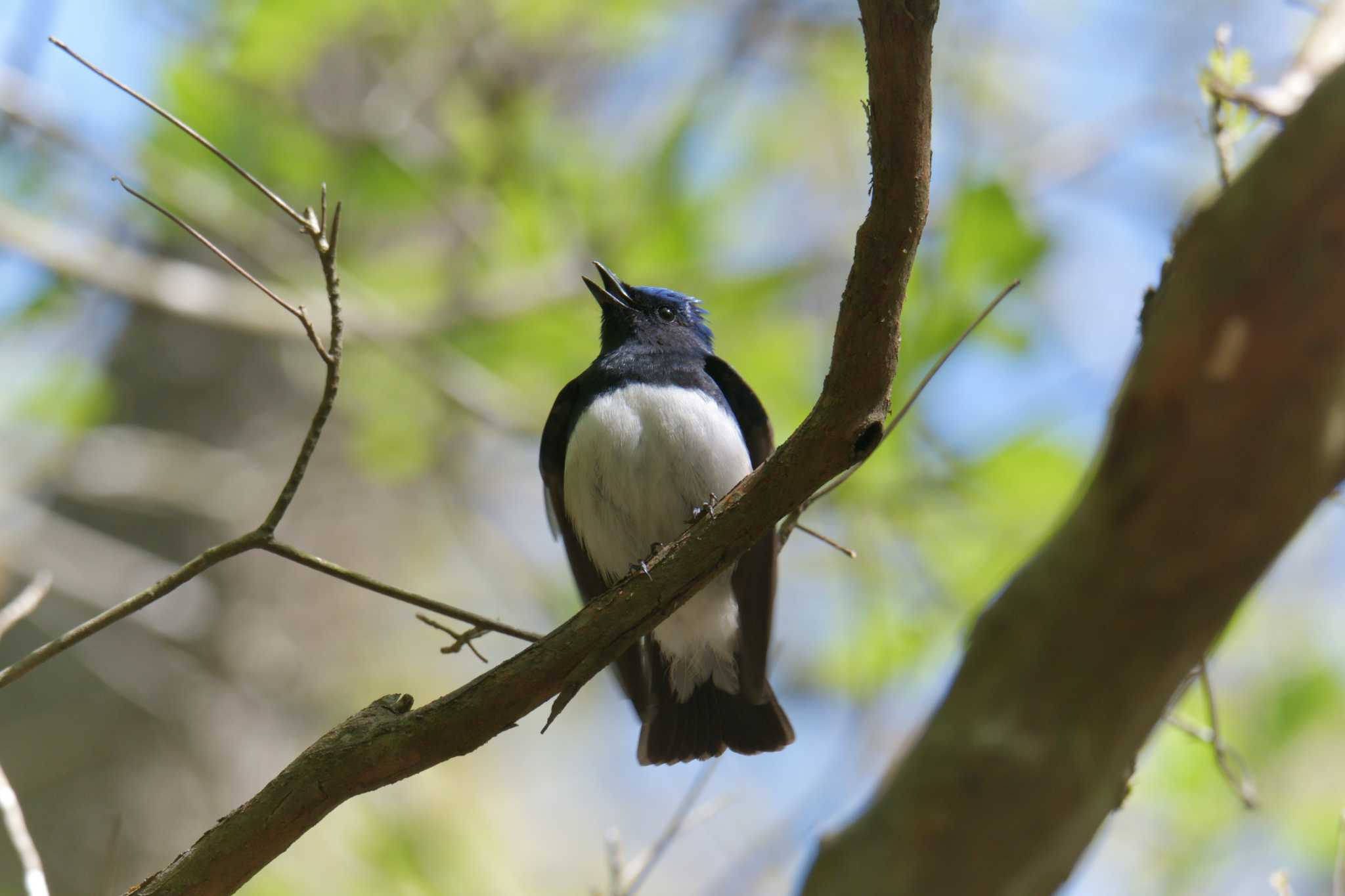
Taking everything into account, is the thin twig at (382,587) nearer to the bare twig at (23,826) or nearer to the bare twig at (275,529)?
the bare twig at (275,529)

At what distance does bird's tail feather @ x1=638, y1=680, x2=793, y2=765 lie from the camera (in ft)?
13.6

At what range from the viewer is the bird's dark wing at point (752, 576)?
4.22 metres

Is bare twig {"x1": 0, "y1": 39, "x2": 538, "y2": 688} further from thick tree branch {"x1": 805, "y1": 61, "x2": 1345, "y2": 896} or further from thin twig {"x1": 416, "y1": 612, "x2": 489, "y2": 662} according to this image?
thick tree branch {"x1": 805, "y1": 61, "x2": 1345, "y2": 896}

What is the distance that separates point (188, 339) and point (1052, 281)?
5.14 meters

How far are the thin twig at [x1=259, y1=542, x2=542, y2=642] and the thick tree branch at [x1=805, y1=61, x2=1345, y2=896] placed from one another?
1.08m

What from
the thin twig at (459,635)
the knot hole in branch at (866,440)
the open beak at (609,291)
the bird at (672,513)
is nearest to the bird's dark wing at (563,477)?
the bird at (672,513)

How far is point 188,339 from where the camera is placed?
720 centimetres

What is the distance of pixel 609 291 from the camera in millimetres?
5219

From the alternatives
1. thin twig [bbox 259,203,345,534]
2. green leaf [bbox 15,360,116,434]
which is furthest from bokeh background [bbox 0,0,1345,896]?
thin twig [bbox 259,203,345,534]

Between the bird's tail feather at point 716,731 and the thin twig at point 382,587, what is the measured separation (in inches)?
59.3

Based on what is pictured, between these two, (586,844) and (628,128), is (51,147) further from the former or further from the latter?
(586,844)

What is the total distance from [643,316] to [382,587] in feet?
8.82

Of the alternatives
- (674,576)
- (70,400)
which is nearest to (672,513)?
(674,576)

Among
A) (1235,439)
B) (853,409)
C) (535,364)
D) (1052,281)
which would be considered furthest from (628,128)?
(1235,439)
